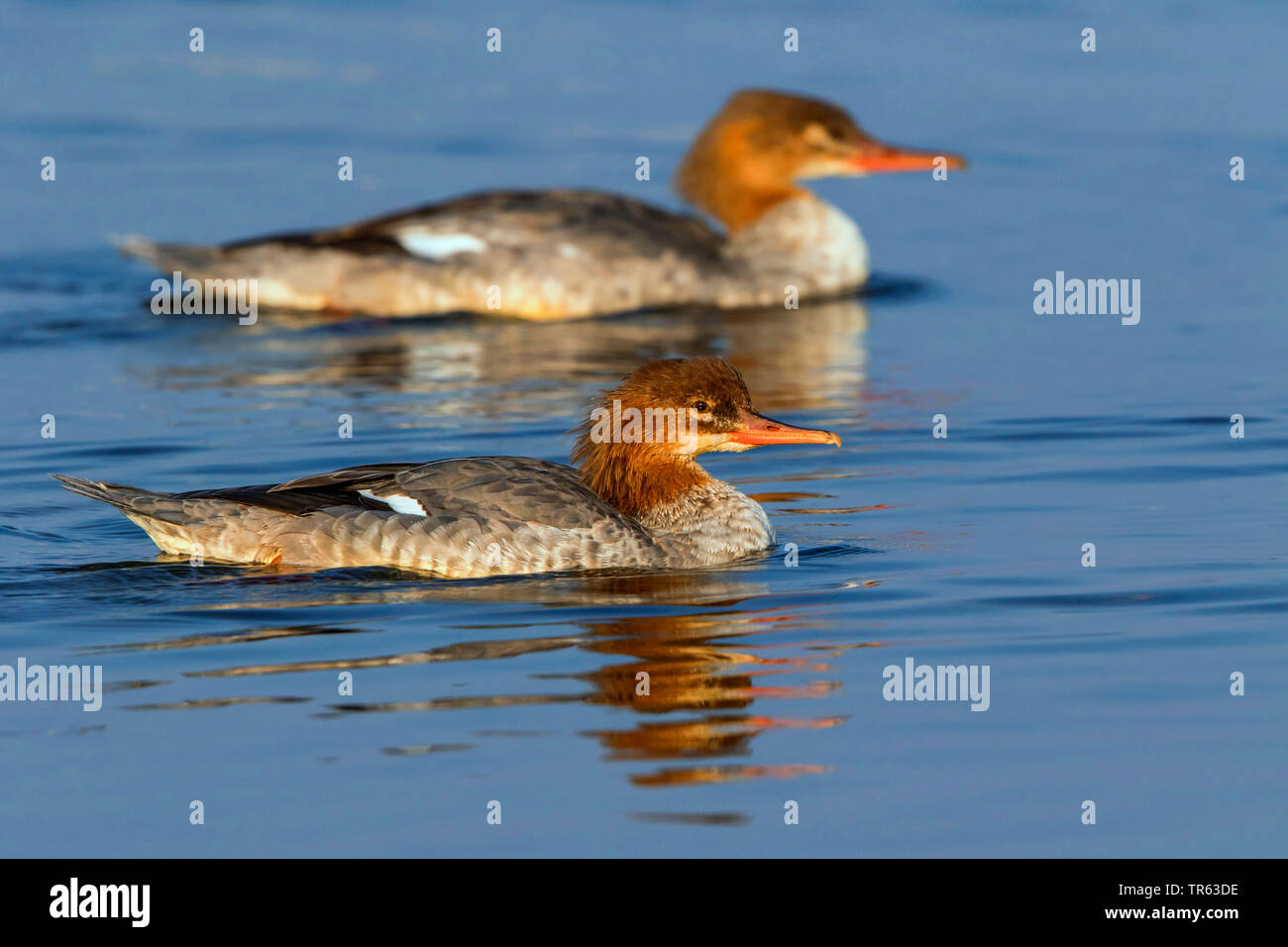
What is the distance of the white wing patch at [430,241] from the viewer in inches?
636

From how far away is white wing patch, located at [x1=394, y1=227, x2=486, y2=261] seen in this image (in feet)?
53.0

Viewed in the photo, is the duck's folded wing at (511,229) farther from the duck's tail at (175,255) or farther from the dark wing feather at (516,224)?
the duck's tail at (175,255)

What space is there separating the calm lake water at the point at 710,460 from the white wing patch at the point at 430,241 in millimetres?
613

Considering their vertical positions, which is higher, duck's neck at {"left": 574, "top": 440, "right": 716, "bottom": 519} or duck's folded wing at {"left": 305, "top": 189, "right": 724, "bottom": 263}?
duck's folded wing at {"left": 305, "top": 189, "right": 724, "bottom": 263}

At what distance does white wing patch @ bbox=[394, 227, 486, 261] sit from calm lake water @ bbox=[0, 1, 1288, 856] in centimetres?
61

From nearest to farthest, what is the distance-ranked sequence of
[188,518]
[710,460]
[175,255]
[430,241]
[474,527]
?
[474,527]
[188,518]
[710,460]
[175,255]
[430,241]

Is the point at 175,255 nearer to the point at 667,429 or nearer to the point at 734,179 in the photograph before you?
the point at 734,179

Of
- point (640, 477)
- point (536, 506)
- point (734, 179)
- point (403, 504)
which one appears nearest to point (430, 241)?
point (734, 179)

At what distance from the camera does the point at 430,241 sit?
16172 millimetres

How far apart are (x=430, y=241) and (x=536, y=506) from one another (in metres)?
7.21

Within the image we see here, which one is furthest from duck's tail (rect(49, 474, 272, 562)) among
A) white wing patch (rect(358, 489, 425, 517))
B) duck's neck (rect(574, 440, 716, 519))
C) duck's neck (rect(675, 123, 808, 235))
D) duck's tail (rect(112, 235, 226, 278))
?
duck's neck (rect(675, 123, 808, 235))

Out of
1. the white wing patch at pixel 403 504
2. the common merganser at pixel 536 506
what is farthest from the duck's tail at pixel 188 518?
the white wing patch at pixel 403 504

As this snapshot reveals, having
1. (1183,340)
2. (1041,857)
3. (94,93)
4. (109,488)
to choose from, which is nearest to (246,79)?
(94,93)

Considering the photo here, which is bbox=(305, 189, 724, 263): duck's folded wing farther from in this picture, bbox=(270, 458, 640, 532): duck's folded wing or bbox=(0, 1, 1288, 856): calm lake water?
bbox=(270, 458, 640, 532): duck's folded wing
